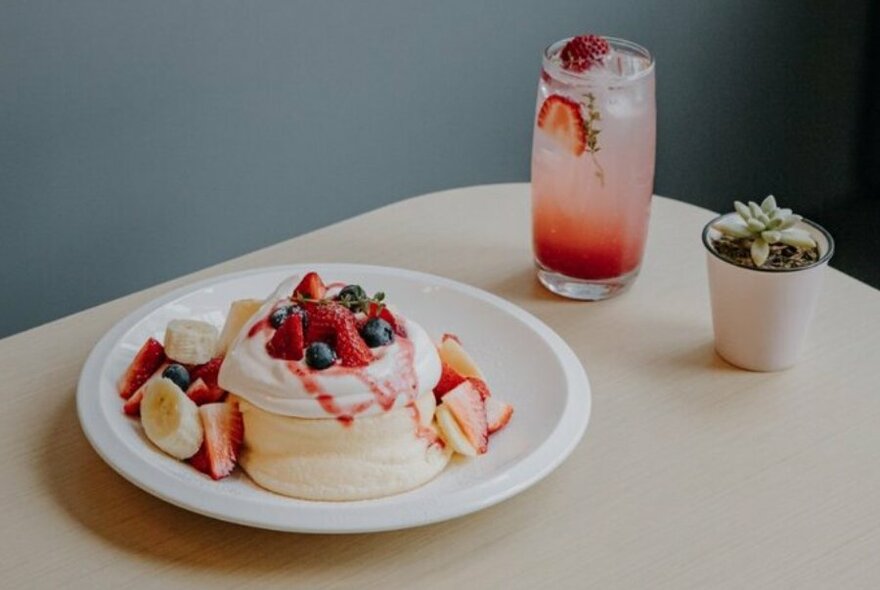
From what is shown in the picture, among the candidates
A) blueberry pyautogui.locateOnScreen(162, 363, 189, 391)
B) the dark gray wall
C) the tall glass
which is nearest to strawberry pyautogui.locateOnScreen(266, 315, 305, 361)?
blueberry pyautogui.locateOnScreen(162, 363, 189, 391)

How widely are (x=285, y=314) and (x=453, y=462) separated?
213 millimetres

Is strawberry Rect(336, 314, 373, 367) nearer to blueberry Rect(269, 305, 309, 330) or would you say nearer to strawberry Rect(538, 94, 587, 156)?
blueberry Rect(269, 305, 309, 330)

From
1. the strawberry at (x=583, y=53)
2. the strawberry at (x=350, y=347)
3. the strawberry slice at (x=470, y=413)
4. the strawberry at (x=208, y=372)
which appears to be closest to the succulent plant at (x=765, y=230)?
the strawberry at (x=583, y=53)

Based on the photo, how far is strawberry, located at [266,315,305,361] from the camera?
121 cm

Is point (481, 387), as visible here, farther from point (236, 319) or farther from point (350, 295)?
point (236, 319)

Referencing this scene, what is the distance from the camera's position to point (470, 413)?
1265 mm

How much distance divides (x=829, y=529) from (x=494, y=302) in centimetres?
47

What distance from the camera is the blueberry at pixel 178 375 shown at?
4.21 feet

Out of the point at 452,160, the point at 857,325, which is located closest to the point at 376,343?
the point at 857,325

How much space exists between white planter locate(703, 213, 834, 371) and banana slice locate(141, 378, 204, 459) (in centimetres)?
58

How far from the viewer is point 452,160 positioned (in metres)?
2.69

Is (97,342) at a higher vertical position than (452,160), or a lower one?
higher

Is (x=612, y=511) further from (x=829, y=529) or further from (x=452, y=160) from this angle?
(x=452, y=160)

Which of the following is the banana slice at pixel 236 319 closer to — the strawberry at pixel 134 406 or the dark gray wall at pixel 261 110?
the strawberry at pixel 134 406
